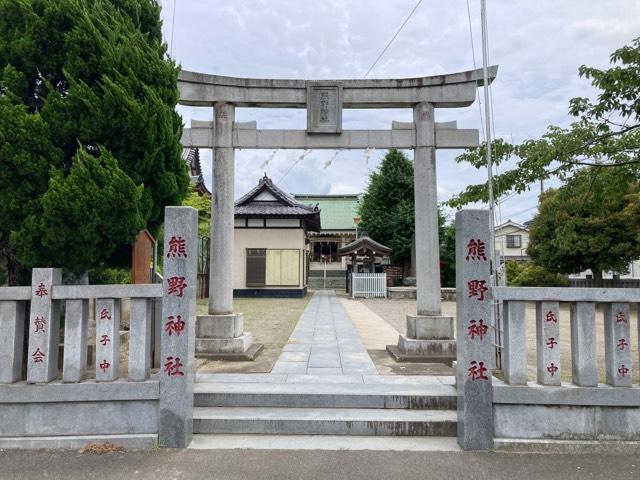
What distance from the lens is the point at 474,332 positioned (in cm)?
424

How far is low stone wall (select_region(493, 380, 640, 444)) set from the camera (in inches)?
164

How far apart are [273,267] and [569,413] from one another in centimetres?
1934

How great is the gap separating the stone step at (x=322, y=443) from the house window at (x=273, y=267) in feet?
59.8

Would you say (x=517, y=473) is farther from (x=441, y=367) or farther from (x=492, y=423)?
(x=441, y=367)

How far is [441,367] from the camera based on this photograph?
659 cm

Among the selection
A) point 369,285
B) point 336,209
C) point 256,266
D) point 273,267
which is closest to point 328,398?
point 273,267

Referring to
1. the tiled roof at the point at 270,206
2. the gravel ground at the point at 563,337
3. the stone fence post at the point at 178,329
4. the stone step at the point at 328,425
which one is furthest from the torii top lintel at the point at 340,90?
the tiled roof at the point at 270,206

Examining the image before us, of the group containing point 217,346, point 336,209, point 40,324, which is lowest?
point 217,346

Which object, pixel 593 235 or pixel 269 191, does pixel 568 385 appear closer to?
pixel 593 235

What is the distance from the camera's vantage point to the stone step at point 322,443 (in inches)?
164

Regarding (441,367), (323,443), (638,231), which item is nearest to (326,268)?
(638,231)

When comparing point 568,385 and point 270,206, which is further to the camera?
point 270,206

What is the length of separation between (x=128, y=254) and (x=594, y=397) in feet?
18.4

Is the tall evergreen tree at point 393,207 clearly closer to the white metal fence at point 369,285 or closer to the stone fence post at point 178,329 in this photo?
the white metal fence at point 369,285
